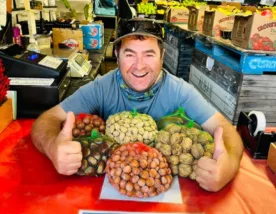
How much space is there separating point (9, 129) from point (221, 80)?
2.55 metres

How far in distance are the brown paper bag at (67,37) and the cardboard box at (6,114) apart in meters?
1.76

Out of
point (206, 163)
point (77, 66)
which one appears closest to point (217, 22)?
point (77, 66)

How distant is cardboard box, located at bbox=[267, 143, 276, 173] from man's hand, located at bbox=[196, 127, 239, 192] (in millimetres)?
305

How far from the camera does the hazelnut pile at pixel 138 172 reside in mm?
1070

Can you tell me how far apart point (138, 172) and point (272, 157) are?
67cm

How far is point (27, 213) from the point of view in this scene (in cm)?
102

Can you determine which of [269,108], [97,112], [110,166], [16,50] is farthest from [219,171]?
[269,108]

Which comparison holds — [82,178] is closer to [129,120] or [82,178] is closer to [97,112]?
[129,120]

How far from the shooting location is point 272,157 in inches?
54.0

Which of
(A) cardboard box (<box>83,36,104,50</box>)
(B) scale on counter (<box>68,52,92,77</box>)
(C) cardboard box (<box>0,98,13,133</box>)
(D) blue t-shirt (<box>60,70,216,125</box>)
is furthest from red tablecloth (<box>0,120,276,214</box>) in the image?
(A) cardboard box (<box>83,36,104,50</box>)

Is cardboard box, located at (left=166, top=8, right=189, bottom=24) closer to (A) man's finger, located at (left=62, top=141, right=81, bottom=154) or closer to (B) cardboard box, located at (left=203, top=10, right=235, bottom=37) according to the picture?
(B) cardboard box, located at (left=203, top=10, right=235, bottom=37)

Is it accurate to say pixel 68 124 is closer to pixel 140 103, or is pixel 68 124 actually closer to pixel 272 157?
pixel 140 103

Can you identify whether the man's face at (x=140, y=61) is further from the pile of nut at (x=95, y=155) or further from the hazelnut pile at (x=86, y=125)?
the pile of nut at (x=95, y=155)

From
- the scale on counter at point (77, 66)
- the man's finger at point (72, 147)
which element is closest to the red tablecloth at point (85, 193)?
the man's finger at point (72, 147)
